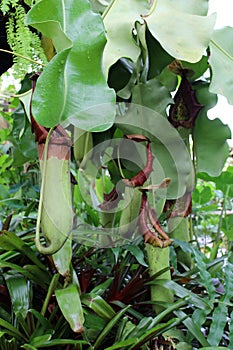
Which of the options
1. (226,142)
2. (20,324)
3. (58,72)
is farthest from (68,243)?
(226,142)

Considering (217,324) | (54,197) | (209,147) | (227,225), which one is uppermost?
(54,197)

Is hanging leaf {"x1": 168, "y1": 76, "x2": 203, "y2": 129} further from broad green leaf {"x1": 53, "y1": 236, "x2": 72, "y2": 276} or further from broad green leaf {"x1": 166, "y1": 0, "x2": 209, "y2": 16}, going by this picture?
broad green leaf {"x1": 53, "y1": 236, "x2": 72, "y2": 276}

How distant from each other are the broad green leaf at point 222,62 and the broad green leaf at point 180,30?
82 millimetres

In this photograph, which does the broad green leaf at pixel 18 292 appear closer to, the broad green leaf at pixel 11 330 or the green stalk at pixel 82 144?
the broad green leaf at pixel 11 330

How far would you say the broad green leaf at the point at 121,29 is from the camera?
1.61 feet

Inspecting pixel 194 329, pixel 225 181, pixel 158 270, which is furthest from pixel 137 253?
pixel 225 181

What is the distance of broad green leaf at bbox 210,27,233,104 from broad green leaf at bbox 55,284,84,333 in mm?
351

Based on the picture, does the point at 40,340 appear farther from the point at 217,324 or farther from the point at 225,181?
the point at 225,181

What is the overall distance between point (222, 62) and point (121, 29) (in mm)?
179

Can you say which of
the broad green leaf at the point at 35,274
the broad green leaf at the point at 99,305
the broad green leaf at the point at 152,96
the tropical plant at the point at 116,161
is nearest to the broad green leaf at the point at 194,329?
the tropical plant at the point at 116,161

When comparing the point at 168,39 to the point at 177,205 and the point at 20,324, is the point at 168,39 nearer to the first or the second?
the point at 177,205

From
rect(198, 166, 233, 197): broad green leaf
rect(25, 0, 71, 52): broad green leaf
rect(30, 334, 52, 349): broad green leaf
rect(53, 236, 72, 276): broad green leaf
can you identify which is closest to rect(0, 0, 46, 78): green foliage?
rect(25, 0, 71, 52): broad green leaf

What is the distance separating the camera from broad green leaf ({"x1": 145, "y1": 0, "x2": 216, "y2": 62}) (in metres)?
0.50

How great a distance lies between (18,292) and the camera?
1.95 ft
